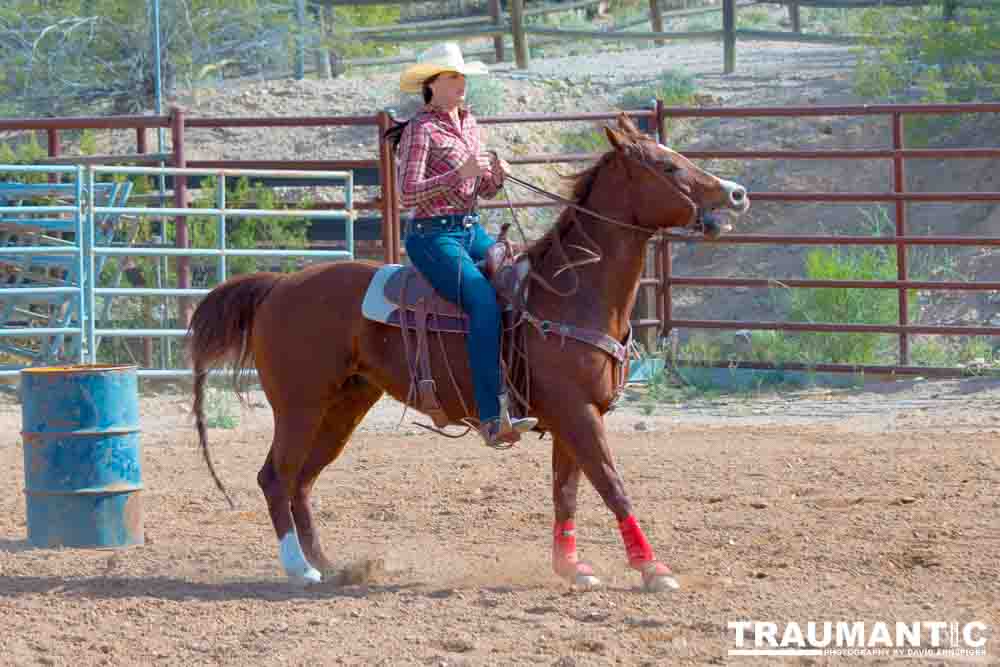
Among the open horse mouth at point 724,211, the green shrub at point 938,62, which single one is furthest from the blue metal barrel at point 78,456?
the green shrub at point 938,62

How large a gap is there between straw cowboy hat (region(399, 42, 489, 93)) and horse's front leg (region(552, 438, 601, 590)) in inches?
59.2

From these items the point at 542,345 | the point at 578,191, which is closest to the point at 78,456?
the point at 542,345

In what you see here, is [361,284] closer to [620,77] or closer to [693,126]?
[693,126]

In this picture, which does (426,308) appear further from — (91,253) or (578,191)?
(91,253)

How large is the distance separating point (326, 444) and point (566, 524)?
1148mm

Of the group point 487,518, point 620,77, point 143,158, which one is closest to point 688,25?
point 620,77

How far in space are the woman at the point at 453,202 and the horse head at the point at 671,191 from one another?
0.52 metres

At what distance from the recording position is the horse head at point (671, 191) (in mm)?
5363

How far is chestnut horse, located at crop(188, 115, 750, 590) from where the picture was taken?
5371mm

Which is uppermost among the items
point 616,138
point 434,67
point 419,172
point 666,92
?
point 666,92

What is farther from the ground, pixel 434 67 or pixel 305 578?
pixel 434 67

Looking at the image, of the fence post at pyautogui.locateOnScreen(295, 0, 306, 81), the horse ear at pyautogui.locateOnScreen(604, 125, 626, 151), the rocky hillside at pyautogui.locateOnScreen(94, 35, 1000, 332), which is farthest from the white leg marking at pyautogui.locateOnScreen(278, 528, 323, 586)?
the fence post at pyautogui.locateOnScreen(295, 0, 306, 81)

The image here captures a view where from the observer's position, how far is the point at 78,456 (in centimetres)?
625

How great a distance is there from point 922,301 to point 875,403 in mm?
3886
